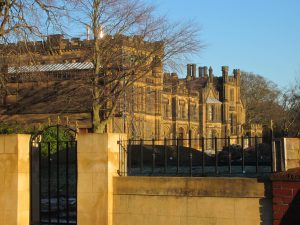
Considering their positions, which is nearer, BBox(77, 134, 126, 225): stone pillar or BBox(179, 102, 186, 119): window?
BBox(77, 134, 126, 225): stone pillar

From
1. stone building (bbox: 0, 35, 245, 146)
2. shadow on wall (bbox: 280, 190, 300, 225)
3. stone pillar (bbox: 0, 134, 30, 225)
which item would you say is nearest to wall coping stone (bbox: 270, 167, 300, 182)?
shadow on wall (bbox: 280, 190, 300, 225)

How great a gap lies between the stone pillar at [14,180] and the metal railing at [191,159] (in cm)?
212

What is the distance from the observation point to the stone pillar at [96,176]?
10.6 metres

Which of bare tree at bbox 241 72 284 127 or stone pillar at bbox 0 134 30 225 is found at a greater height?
bare tree at bbox 241 72 284 127

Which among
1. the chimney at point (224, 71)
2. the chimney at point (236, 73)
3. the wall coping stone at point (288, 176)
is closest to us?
the wall coping stone at point (288, 176)

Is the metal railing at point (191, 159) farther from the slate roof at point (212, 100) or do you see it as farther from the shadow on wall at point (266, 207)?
the slate roof at point (212, 100)

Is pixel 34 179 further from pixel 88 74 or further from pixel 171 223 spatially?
pixel 88 74

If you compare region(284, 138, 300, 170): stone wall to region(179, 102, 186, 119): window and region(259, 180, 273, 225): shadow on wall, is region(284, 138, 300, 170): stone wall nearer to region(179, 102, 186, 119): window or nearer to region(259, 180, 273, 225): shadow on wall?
region(259, 180, 273, 225): shadow on wall

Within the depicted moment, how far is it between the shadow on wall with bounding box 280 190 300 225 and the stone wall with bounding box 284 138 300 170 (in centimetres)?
79

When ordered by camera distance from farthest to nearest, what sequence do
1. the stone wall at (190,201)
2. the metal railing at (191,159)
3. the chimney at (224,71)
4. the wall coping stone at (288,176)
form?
the chimney at (224,71), the metal railing at (191,159), the stone wall at (190,201), the wall coping stone at (288,176)

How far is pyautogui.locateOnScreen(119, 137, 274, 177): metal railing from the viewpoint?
10.6 m

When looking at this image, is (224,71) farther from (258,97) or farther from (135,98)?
(135,98)

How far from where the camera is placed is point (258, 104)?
114 m

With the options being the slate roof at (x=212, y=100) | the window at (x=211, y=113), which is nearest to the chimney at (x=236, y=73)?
the slate roof at (x=212, y=100)
